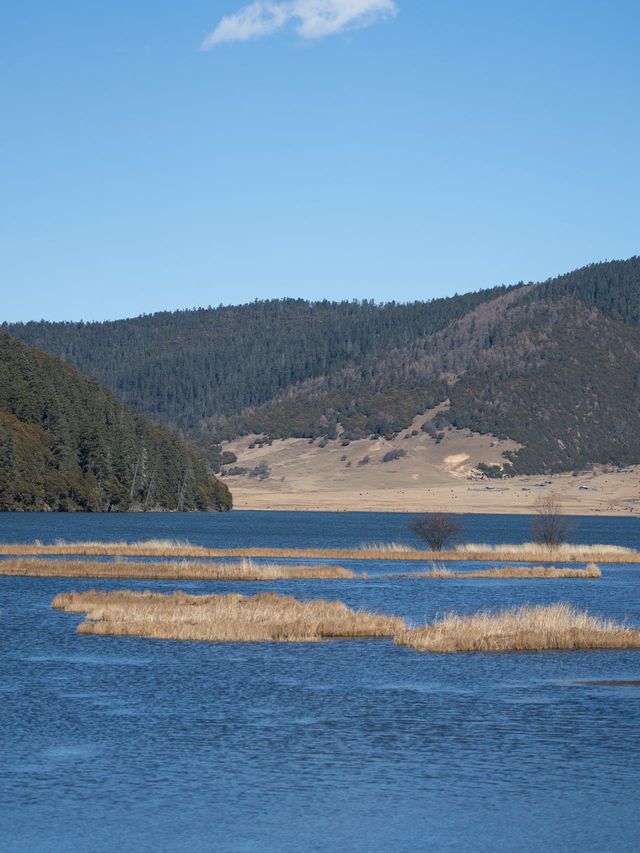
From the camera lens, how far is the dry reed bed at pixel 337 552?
273 ft

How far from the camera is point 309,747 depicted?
30031mm

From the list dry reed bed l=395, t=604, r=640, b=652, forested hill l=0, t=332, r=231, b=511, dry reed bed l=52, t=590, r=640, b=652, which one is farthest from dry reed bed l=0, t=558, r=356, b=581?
forested hill l=0, t=332, r=231, b=511

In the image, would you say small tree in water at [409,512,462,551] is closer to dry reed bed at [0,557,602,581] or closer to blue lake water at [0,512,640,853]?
dry reed bed at [0,557,602,581]

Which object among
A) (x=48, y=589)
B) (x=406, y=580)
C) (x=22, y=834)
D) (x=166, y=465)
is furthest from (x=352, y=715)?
(x=166, y=465)

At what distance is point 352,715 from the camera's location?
33844 millimetres

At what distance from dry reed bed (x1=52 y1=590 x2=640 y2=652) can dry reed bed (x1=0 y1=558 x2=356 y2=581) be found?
18789 mm

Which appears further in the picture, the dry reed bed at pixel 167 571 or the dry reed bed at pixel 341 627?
the dry reed bed at pixel 167 571

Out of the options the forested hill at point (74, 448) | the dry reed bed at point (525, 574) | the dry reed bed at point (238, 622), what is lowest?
the dry reed bed at point (525, 574)

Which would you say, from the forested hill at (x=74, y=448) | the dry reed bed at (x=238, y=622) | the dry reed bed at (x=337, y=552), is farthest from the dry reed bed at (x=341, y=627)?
the forested hill at (x=74, y=448)

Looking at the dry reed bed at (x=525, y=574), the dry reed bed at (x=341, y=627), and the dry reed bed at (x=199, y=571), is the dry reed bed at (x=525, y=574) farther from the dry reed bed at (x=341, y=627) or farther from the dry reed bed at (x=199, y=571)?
the dry reed bed at (x=341, y=627)

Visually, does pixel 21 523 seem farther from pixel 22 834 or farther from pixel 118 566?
pixel 22 834

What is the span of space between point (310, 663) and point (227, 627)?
19.7 ft

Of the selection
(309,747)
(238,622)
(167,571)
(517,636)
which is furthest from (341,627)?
(167,571)

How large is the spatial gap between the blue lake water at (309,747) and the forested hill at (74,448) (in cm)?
10962
